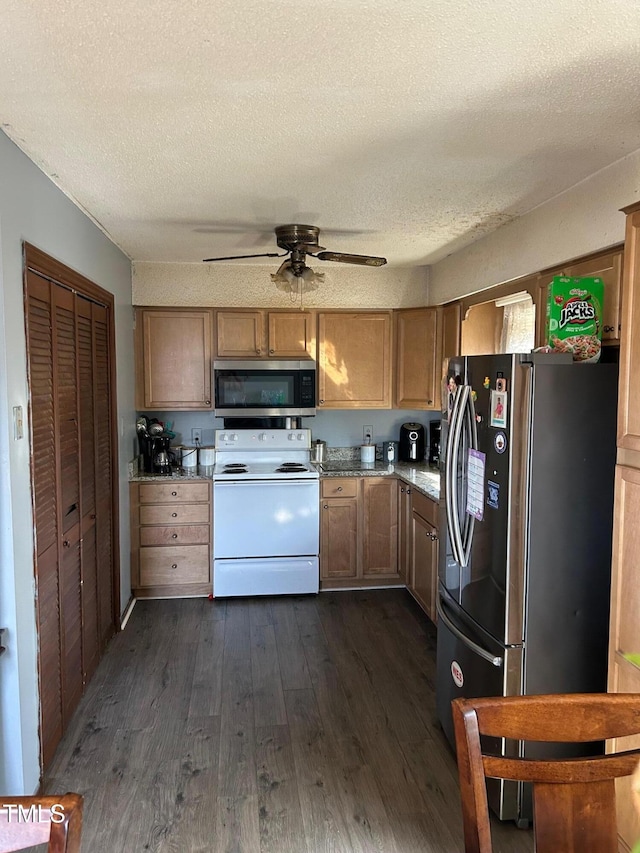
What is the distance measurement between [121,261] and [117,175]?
149cm

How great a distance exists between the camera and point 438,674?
2631 mm

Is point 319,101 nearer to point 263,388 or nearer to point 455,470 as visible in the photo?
point 455,470

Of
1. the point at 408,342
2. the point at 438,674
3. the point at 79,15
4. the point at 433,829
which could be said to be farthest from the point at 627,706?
the point at 408,342

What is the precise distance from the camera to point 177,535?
4.09 meters

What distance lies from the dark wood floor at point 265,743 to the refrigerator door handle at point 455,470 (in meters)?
0.93

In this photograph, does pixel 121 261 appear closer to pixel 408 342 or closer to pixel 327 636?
pixel 408 342

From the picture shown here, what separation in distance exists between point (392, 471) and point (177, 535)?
5.31 feet

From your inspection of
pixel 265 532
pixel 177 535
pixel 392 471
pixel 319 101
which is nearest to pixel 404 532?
pixel 392 471

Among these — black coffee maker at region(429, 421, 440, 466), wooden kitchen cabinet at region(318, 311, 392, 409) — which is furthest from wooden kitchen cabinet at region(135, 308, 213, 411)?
black coffee maker at region(429, 421, 440, 466)

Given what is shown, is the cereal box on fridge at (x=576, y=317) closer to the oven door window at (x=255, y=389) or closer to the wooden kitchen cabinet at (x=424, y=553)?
the wooden kitchen cabinet at (x=424, y=553)

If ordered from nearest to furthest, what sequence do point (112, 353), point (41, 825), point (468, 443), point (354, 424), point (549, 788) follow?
point (41, 825) < point (549, 788) < point (468, 443) < point (112, 353) < point (354, 424)

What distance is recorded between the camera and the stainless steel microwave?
4.24m

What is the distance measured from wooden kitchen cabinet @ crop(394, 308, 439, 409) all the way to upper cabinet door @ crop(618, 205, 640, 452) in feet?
8.02

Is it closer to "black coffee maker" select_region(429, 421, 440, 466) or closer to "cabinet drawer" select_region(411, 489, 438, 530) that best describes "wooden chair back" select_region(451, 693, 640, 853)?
"cabinet drawer" select_region(411, 489, 438, 530)
